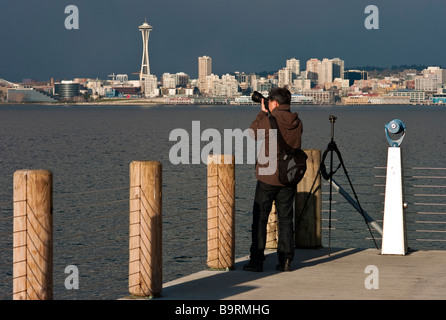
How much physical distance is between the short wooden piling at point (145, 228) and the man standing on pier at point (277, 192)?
1397mm

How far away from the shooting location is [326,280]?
7.85m

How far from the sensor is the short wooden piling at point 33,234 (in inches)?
230

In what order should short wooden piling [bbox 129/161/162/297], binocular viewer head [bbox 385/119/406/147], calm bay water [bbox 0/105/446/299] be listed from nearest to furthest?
short wooden piling [bbox 129/161/162/297], binocular viewer head [bbox 385/119/406/147], calm bay water [bbox 0/105/446/299]

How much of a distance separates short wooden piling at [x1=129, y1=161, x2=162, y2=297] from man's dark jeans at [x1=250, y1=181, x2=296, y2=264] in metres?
1.44

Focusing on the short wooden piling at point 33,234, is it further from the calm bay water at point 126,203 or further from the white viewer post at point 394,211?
the white viewer post at point 394,211

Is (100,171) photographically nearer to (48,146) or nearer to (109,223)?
(109,223)

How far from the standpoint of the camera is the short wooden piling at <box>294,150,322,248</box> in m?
9.44

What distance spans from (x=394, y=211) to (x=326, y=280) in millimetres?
1857

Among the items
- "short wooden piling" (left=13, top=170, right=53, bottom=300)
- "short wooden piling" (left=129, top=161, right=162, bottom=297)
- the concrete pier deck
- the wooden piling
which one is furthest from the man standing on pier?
"short wooden piling" (left=13, top=170, right=53, bottom=300)

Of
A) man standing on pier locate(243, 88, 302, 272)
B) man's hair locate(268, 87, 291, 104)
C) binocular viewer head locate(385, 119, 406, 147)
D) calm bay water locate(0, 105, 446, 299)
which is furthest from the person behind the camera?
calm bay water locate(0, 105, 446, 299)

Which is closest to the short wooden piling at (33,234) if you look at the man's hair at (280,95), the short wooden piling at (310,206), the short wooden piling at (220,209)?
the short wooden piling at (220,209)

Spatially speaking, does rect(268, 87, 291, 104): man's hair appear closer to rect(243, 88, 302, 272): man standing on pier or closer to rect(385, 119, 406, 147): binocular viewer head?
rect(243, 88, 302, 272): man standing on pier
